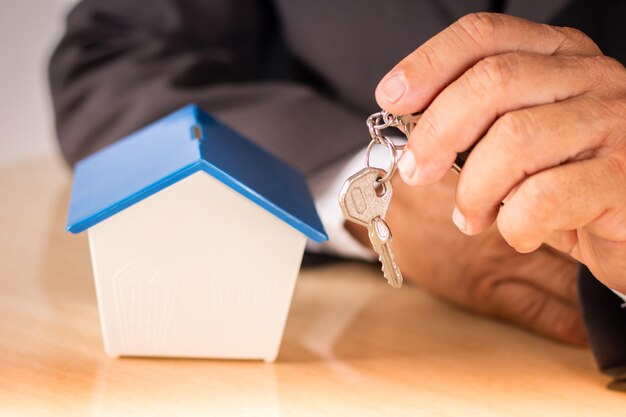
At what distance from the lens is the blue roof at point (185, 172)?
0.48 meters

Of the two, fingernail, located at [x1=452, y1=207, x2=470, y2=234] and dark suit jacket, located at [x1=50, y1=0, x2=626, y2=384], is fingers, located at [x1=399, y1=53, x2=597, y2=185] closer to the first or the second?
fingernail, located at [x1=452, y1=207, x2=470, y2=234]

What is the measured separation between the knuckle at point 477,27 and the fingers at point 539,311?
25 cm

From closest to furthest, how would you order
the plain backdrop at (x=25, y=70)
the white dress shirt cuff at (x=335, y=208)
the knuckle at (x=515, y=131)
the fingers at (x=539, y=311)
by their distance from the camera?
the knuckle at (x=515, y=131) → the fingers at (x=539, y=311) → the white dress shirt cuff at (x=335, y=208) → the plain backdrop at (x=25, y=70)

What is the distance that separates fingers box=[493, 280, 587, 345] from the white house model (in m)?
0.20

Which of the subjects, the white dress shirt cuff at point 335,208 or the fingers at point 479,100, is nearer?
the fingers at point 479,100

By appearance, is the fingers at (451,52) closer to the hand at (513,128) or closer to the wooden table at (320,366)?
the hand at (513,128)

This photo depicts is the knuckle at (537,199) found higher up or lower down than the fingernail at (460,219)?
higher up

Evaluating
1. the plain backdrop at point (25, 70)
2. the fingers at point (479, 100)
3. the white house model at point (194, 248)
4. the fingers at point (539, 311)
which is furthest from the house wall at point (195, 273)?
the plain backdrop at point (25, 70)

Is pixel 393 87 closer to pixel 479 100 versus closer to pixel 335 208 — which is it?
pixel 479 100

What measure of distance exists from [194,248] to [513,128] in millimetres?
203

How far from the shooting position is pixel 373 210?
0.48m

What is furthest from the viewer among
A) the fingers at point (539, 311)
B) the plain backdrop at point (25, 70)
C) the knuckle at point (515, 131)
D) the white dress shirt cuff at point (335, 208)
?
the plain backdrop at point (25, 70)

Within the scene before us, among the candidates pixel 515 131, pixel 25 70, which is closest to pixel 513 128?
pixel 515 131

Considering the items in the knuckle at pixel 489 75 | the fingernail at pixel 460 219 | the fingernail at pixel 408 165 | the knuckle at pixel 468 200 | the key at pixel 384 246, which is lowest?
the key at pixel 384 246
